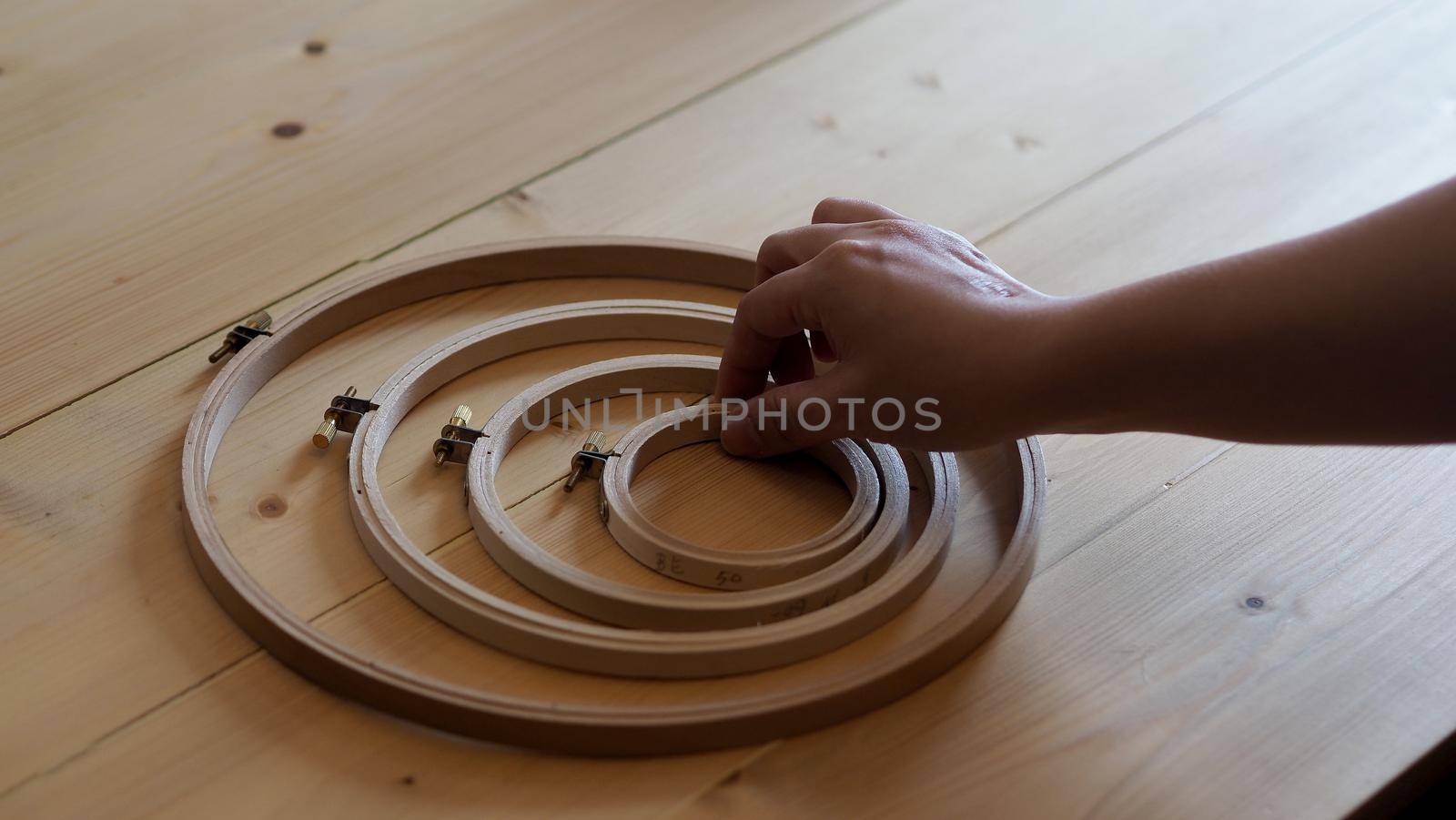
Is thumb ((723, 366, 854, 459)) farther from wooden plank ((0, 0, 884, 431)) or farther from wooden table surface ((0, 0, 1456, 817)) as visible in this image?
wooden plank ((0, 0, 884, 431))

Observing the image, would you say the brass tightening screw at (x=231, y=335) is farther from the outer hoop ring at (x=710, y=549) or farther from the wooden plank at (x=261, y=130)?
the outer hoop ring at (x=710, y=549)

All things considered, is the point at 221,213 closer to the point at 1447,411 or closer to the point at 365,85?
the point at 365,85

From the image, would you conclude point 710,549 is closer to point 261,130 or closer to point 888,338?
point 888,338

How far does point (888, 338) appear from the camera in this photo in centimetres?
134

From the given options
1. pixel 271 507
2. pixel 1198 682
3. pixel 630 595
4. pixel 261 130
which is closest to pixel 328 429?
pixel 271 507

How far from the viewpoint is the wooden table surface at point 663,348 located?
1265 mm

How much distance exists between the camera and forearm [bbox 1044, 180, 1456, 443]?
107 cm

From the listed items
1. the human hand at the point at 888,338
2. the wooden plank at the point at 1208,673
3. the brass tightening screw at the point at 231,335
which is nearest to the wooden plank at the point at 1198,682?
the wooden plank at the point at 1208,673

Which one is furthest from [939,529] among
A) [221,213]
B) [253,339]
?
[221,213]

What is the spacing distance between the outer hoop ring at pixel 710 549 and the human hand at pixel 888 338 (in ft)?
0.29

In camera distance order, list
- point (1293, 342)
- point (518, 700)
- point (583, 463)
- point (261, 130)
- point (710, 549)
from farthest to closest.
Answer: point (261, 130) < point (583, 463) < point (710, 549) < point (518, 700) < point (1293, 342)

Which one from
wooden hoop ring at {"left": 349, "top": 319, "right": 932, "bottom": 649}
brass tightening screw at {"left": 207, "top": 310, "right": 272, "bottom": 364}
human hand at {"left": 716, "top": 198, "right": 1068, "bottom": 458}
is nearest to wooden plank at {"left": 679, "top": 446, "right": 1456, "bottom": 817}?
wooden hoop ring at {"left": 349, "top": 319, "right": 932, "bottom": 649}

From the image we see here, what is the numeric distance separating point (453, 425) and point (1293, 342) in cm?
94

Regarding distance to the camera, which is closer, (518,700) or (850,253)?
(518,700)
